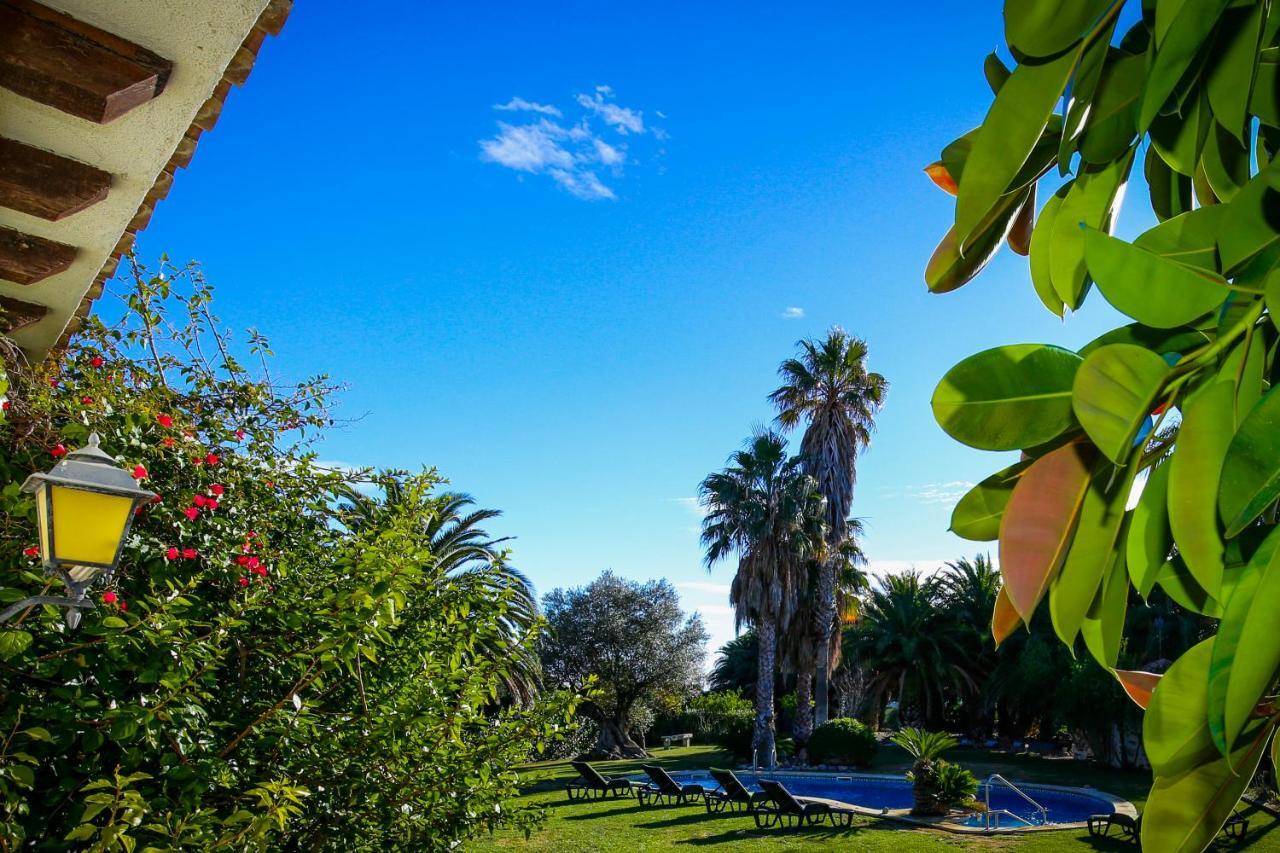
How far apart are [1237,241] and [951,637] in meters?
32.1

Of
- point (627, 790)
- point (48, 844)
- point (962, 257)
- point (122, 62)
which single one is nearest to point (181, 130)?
point (122, 62)

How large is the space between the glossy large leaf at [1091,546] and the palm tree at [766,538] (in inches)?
927

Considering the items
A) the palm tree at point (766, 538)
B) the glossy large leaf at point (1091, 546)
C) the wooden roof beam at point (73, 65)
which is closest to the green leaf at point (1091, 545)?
the glossy large leaf at point (1091, 546)

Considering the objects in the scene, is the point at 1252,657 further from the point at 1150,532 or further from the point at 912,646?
the point at 912,646

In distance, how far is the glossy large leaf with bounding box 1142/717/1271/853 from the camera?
51cm

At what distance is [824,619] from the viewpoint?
81.4ft

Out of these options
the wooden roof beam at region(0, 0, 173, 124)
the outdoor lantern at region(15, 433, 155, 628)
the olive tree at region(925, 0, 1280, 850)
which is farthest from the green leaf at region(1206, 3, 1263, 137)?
the outdoor lantern at region(15, 433, 155, 628)

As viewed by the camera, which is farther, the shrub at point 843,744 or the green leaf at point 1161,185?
the shrub at point 843,744

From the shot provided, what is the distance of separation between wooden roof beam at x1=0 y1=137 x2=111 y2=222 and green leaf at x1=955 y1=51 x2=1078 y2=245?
3226mm

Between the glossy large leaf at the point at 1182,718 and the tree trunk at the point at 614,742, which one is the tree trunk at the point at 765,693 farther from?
the glossy large leaf at the point at 1182,718

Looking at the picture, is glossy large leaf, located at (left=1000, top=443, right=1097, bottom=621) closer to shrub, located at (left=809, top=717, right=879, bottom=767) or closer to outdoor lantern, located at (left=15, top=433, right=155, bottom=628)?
outdoor lantern, located at (left=15, top=433, right=155, bottom=628)

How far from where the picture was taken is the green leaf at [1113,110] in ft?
1.98

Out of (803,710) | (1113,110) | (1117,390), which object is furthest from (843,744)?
(1117,390)

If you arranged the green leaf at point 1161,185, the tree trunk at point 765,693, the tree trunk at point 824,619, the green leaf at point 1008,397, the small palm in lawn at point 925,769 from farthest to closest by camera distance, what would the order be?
the tree trunk at point 824,619 → the tree trunk at point 765,693 → the small palm in lawn at point 925,769 → the green leaf at point 1161,185 → the green leaf at point 1008,397
